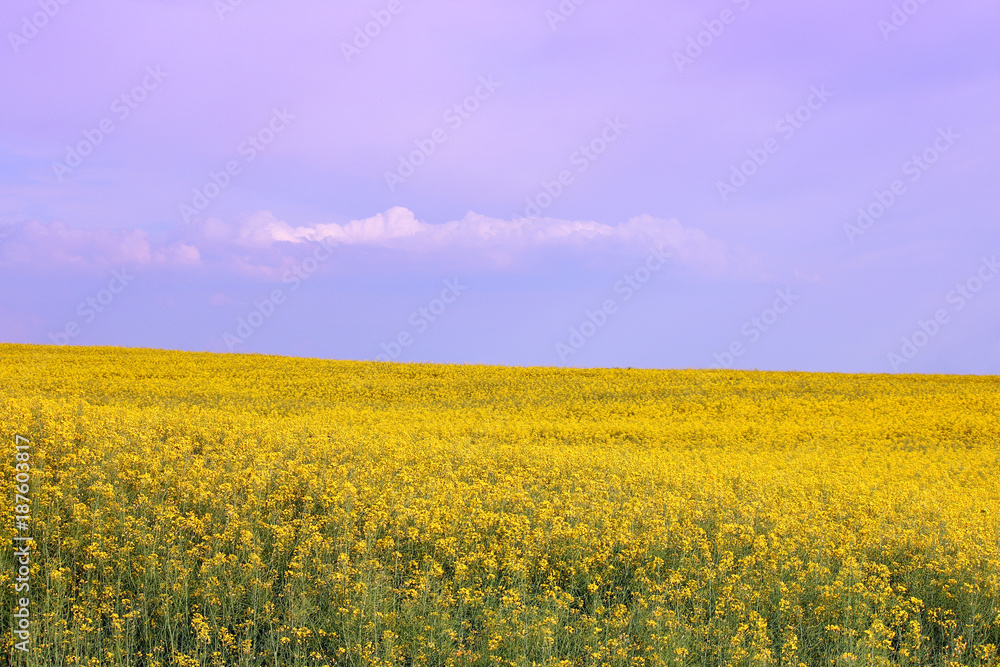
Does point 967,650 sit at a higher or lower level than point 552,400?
lower

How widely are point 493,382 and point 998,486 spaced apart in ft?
59.4

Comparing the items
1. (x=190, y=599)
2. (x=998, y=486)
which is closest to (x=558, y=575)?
(x=190, y=599)

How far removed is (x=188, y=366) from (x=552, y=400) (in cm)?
1605

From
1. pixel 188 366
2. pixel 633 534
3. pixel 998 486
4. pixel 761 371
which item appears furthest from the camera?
pixel 761 371

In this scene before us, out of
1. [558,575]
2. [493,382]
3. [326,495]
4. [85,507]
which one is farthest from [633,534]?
[493,382]

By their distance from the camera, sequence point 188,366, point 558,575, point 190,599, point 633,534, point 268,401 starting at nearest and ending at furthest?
point 190,599 → point 558,575 → point 633,534 → point 268,401 → point 188,366

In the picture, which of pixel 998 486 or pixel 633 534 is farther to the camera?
pixel 998 486

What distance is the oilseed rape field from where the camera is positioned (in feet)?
16.0

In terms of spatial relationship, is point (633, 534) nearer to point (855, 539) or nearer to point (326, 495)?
point (855, 539)

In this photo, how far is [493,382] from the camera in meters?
28.2

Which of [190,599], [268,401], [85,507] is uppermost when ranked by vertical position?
[268,401]

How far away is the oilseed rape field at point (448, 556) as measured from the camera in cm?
488

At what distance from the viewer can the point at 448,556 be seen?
19.6ft

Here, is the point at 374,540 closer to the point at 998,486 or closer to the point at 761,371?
the point at 998,486
